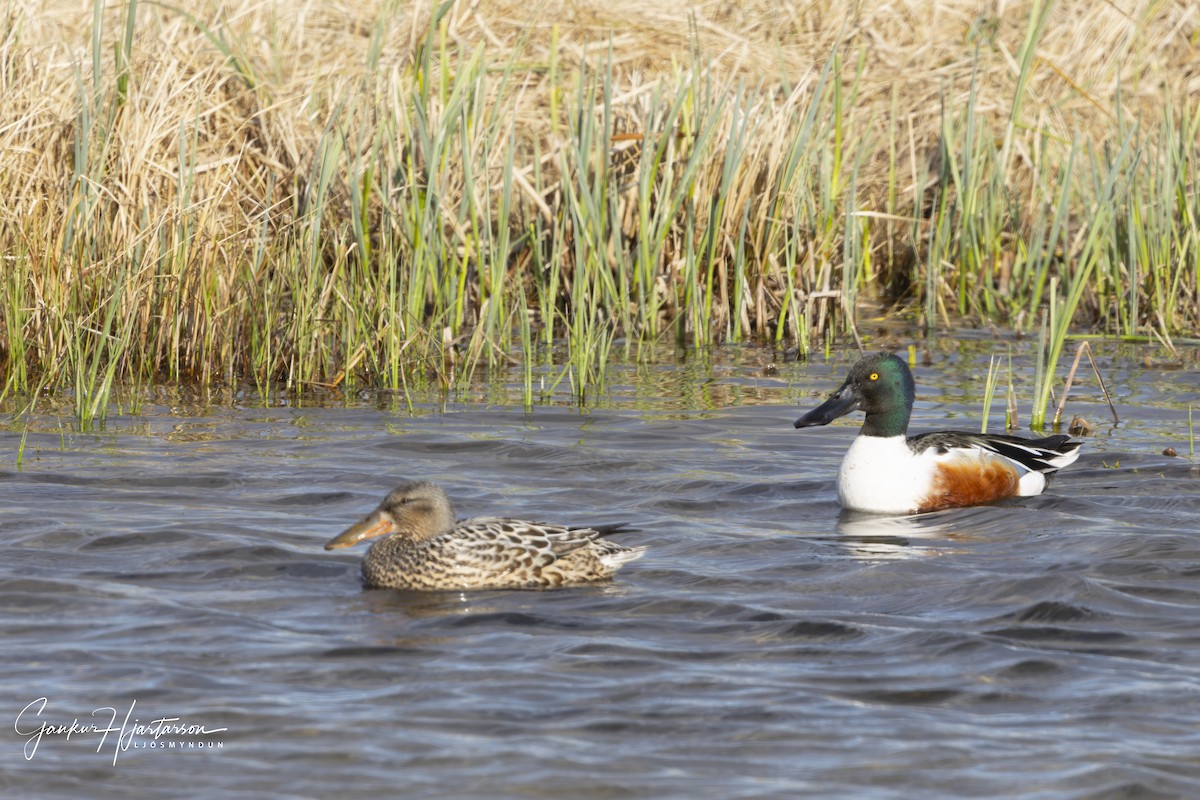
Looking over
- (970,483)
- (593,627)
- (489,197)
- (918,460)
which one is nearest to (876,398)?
(918,460)

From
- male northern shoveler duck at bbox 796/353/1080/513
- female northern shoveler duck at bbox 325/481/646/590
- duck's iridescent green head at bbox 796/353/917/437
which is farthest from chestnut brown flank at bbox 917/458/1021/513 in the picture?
female northern shoveler duck at bbox 325/481/646/590

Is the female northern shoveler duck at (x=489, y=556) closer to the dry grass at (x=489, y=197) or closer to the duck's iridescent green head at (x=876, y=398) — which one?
the duck's iridescent green head at (x=876, y=398)

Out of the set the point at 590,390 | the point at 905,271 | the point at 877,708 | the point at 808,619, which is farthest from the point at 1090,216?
the point at 877,708

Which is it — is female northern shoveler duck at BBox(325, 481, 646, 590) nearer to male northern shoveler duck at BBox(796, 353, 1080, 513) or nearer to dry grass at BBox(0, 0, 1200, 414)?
male northern shoveler duck at BBox(796, 353, 1080, 513)

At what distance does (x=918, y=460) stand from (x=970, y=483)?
0.78 ft

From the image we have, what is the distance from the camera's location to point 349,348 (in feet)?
27.6

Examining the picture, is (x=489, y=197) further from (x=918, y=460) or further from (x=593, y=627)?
(x=593, y=627)

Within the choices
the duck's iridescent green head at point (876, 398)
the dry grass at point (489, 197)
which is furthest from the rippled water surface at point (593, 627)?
the dry grass at point (489, 197)

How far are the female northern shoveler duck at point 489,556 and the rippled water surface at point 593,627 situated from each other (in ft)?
0.25

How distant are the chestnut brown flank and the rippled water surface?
0.11 meters

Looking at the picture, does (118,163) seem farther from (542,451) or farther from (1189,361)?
(1189,361)

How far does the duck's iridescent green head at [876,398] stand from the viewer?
279 inches

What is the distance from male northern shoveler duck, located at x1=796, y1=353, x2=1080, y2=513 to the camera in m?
6.83

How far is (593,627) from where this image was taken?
505 centimetres
